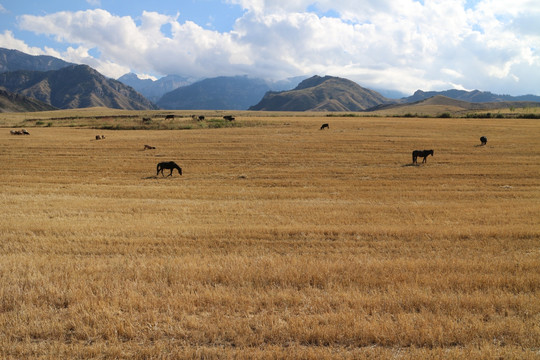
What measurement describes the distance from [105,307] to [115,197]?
13.6 metres

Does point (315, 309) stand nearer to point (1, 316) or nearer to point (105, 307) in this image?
point (105, 307)

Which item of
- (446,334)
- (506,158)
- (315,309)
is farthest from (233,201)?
(506,158)

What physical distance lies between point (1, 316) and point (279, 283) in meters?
5.06

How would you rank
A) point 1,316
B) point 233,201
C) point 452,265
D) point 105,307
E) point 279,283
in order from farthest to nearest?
point 233,201, point 452,265, point 279,283, point 105,307, point 1,316

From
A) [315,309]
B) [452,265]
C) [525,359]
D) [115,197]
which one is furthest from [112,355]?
[115,197]

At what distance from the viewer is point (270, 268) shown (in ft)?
24.9

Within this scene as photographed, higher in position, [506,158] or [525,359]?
[506,158]

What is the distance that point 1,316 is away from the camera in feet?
17.8

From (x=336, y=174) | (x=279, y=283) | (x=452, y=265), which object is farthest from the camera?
(x=336, y=174)

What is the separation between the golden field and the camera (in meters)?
5.04

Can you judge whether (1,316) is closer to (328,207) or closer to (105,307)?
(105,307)

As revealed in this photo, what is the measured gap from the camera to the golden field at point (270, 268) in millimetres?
5035

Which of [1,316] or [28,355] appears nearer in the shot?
[28,355]

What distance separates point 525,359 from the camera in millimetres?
4586
